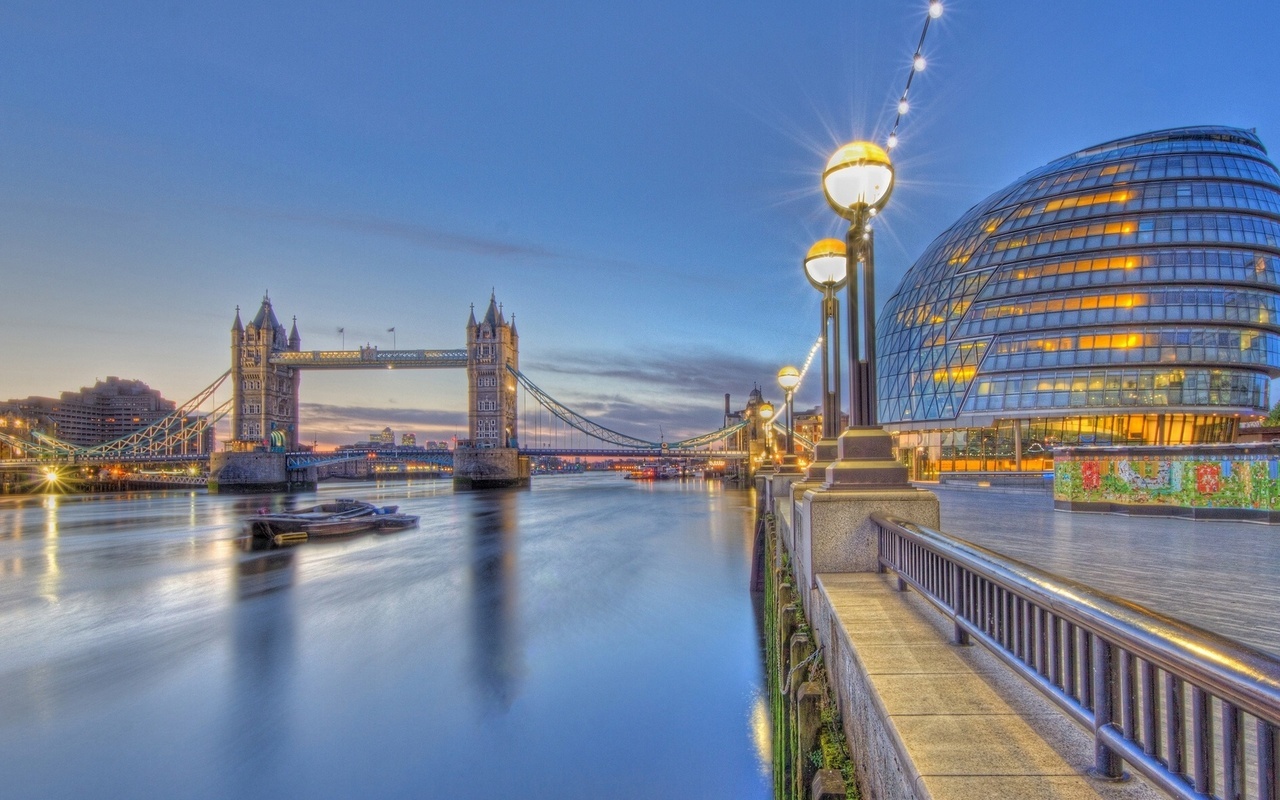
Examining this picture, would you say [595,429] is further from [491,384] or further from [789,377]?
[789,377]

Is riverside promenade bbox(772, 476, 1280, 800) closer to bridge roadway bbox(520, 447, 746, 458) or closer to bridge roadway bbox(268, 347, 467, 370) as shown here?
bridge roadway bbox(520, 447, 746, 458)

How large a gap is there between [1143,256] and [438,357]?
298 feet

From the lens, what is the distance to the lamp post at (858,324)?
620cm

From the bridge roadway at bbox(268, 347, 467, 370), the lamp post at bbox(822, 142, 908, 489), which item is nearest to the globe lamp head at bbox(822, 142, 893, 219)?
the lamp post at bbox(822, 142, 908, 489)

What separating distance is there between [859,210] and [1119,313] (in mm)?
56254

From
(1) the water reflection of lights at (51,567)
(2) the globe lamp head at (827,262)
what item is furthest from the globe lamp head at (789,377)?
(1) the water reflection of lights at (51,567)

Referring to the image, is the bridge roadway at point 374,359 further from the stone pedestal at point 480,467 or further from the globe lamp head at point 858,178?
the globe lamp head at point 858,178

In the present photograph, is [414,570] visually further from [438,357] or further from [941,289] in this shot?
[438,357]

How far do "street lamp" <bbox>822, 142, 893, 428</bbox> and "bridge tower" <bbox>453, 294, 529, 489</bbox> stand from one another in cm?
8752

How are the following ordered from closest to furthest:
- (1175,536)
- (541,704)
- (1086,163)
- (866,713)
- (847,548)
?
(866,713), (847,548), (1175,536), (541,704), (1086,163)

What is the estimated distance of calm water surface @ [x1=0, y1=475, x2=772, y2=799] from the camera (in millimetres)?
9102

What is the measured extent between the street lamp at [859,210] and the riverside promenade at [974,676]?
6.37 feet

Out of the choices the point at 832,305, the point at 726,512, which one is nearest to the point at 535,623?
the point at 832,305

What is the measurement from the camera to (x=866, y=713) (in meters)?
3.69
